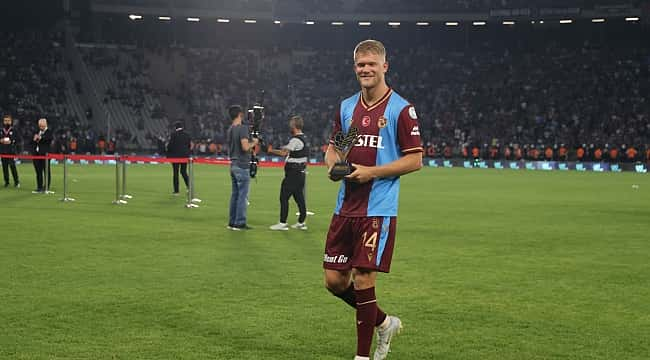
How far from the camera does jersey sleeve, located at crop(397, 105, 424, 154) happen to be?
5.98m

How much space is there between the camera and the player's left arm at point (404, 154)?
586 cm

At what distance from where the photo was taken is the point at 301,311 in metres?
8.27

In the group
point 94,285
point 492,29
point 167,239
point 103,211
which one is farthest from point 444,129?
point 94,285

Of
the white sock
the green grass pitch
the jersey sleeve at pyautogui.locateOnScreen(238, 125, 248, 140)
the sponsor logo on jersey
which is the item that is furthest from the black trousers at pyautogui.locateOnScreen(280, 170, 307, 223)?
the sponsor logo on jersey

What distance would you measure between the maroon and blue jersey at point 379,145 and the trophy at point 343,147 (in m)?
0.13

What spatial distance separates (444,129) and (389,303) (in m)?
50.0

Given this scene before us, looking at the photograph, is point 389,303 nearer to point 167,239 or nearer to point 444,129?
point 167,239

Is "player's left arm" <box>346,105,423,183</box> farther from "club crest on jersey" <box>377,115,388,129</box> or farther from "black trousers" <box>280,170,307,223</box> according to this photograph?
"black trousers" <box>280,170,307,223</box>

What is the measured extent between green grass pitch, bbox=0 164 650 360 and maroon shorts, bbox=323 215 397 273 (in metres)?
0.92

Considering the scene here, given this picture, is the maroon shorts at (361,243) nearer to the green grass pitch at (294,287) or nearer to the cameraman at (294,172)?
the green grass pitch at (294,287)

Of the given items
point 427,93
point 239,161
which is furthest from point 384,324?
point 427,93

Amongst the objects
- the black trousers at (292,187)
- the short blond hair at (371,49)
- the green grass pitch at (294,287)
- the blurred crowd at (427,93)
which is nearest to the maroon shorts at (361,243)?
the green grass pitch at (294,287)

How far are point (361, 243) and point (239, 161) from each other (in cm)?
912

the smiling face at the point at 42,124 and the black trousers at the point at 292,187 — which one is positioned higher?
the smiling face at the point at 42,124
